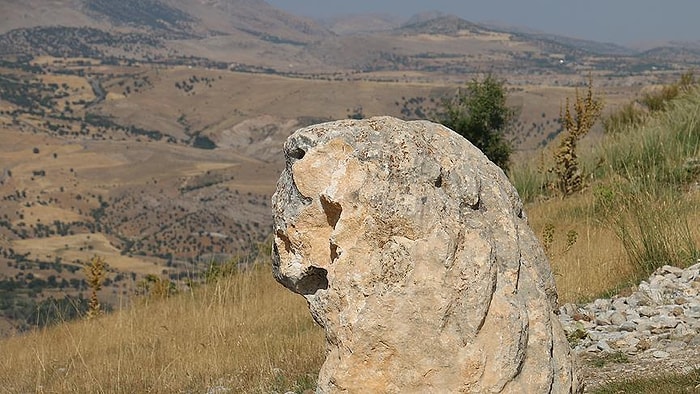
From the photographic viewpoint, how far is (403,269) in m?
3.91

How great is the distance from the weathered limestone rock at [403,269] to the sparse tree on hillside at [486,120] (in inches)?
512

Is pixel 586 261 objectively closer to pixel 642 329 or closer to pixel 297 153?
pixel 642 329

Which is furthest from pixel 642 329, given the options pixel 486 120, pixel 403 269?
pixel 486 120

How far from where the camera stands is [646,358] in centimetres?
603

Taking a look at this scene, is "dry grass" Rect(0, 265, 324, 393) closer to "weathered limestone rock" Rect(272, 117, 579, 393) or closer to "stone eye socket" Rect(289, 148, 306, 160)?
"weathered limestone rock" Rect(272, 117, 579, 393)

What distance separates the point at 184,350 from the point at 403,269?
420 centimetres

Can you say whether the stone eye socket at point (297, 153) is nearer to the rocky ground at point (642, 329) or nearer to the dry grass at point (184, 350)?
the rocky ground at point (642, 329)

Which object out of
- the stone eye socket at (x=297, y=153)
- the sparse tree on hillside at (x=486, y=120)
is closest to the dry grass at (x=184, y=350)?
the stone eye socket at (x=297, y=153)

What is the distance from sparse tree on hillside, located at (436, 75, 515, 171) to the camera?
17.2 m

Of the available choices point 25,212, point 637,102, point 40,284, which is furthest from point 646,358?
point 25,212

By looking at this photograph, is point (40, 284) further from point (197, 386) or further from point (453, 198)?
point (453, 198)

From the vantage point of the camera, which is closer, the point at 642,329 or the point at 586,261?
the point at 642,329

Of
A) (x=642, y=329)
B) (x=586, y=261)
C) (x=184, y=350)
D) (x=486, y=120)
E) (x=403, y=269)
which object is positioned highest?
(x=403, y=269)

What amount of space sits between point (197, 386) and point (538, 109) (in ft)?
419
